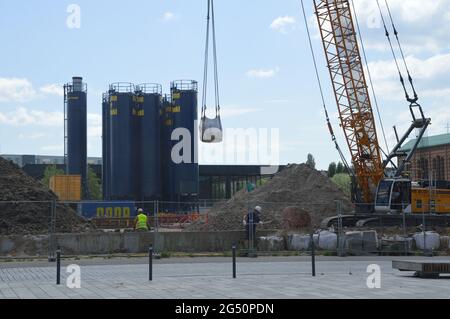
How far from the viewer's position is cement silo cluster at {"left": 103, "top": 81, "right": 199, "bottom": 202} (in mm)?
57656

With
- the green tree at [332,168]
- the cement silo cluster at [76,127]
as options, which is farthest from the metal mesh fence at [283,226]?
the green tree at [332,168]

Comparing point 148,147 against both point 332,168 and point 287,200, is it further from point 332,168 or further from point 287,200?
point 332,168

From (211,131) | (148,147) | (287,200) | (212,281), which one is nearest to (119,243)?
(211,131)

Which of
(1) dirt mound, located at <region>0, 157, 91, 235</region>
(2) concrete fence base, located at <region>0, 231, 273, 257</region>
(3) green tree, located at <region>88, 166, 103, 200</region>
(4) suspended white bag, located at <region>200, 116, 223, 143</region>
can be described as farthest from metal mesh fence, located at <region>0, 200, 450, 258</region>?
(3) green tree, located at <region>88, 166, 103, 200</region>

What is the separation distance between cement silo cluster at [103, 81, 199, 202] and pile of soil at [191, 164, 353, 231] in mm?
9883

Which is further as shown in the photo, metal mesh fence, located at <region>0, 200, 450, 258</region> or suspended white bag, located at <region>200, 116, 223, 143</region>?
metal mesh fence, located at <region>0, 200, 450, 258</region>

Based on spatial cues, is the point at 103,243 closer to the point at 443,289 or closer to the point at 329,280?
the point at 329,280

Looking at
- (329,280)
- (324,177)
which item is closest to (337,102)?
(324,177)

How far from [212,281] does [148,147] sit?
42409mm

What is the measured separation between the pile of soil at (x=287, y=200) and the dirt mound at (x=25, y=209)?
7403 millimetres

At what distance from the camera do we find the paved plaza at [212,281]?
13.5m

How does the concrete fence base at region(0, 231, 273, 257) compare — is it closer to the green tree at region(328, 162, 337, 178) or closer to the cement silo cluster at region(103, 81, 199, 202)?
the cement silo cluster at region(103, 81, 199, 202)

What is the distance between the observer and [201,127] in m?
26.6

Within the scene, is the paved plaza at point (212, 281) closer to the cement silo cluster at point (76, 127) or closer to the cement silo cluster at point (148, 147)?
the cement silo cluster at point (148, 147)
